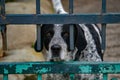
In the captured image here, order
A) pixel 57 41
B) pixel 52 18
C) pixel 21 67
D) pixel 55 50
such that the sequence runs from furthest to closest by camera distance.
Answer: pixel 57 41 → pixel 55 50 → pixel 52 18 → pixel 21 67

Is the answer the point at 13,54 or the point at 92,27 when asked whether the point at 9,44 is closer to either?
the point at 13,54

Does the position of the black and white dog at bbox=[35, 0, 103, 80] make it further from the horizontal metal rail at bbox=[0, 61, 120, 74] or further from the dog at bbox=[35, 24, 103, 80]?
the horizontal metal rail at bbox=[0, 61, 120, 74]

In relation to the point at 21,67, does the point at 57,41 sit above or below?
above

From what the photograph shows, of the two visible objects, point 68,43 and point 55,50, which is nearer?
point 55,50

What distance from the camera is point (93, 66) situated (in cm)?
235

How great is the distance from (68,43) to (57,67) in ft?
2.11

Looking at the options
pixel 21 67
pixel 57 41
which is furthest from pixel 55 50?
pixel 21 67

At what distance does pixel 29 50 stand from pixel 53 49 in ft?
6.29

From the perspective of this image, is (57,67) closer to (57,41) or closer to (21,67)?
(21,67)

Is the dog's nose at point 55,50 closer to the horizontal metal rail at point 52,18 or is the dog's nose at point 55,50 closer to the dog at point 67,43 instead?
the dog at point 67,43

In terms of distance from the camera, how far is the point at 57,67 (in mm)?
2363

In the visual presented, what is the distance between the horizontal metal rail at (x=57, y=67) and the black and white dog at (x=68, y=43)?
249 mm

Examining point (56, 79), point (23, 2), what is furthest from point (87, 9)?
point (56, 79)

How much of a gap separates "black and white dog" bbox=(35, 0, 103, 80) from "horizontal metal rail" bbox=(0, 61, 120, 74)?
0.25 m
